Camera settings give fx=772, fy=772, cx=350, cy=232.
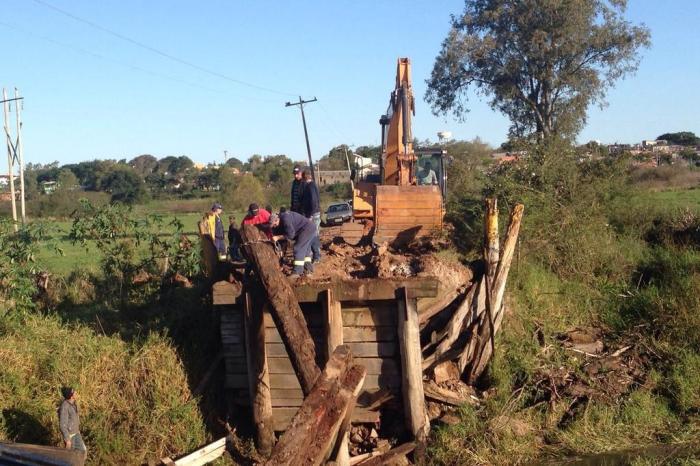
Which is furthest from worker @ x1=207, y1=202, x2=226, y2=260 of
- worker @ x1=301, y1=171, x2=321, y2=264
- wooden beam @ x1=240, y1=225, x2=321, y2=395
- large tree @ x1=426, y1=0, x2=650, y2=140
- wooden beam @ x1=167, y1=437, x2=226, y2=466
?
large tree @ x1=426, y1=0, x2=650, y2=140

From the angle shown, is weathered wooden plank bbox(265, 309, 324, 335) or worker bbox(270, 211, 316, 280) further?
worker bbox(270, 211, 316, 280)

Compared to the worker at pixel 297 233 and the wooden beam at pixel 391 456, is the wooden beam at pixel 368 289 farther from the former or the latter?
the wooden beam at pixel 391 456

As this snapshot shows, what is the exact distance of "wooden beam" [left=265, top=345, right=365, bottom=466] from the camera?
5473 mm

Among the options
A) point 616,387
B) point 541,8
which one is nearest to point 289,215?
point 616,387

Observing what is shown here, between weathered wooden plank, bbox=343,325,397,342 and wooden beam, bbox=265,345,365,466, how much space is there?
3.27 metres

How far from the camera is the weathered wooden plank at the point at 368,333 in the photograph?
380 inches

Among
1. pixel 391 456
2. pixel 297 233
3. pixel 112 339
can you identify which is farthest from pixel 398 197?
pixel 112 339

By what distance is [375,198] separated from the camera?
13.2 meters

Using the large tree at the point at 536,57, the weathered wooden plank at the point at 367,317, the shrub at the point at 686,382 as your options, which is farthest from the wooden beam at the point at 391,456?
the large tree at the point at 536,57

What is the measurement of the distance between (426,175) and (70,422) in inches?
435

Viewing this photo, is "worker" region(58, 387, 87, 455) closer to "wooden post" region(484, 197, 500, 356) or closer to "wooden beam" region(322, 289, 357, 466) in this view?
"wooden beam" region(322, 289, 357, 466)

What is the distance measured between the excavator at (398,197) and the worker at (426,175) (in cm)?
123

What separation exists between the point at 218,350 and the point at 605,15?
24.0 metres

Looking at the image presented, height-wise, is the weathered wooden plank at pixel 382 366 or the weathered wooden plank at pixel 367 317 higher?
the weathered wooden plank at pixel 367 317
